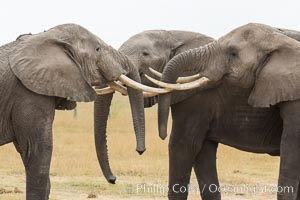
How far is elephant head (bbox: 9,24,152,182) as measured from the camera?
791cm

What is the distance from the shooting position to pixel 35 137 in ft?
25.6

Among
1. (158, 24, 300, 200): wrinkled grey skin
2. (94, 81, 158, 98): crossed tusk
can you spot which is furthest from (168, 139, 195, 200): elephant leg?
(94, 81, 158, 98): crossed tusk

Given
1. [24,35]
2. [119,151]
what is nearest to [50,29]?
[24,35]

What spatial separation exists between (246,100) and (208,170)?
92 centimetres

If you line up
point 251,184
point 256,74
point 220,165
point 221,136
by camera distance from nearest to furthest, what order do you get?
point 256,74 < point 221,136 < point 251,184 < point 220,165

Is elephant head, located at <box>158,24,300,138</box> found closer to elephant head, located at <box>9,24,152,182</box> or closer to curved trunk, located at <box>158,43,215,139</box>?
curved trunk, located at <box>158,43,215,139</box>

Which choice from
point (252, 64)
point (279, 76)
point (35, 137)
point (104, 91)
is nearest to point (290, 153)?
point (279, 76)

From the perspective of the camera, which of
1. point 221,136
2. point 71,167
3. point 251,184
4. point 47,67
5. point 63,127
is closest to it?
point 47,67

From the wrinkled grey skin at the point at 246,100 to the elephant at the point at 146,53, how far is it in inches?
23.9

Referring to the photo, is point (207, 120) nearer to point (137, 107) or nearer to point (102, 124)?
point (137, 107)

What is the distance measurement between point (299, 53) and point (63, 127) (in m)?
22.1

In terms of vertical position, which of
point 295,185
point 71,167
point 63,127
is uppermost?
point 295,185

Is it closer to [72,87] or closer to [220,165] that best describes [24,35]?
[72,87]

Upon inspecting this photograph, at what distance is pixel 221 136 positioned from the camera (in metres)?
9.12
